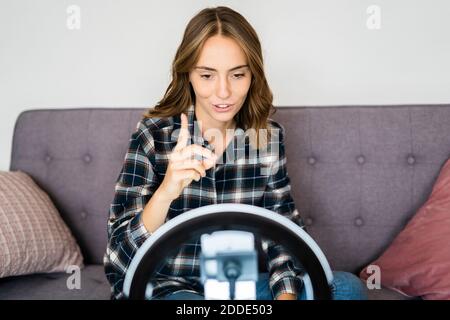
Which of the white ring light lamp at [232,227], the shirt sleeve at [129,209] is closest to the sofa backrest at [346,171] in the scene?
the shirt sleeve at [129,209]

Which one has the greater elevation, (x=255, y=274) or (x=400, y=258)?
(x=255, y=274)

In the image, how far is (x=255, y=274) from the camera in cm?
50

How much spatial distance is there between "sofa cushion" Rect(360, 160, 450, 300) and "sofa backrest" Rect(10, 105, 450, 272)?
0.19 ft

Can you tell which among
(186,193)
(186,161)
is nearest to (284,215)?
(186,193)

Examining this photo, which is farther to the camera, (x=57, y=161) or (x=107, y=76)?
(x=107, y=76)

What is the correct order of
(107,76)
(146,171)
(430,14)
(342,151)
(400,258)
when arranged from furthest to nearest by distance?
(107,76)
(430,14)
(342,151)
(400,258)
(146,171)

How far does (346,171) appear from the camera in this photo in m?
1.28

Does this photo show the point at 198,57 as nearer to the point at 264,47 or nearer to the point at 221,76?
the point at 221,76

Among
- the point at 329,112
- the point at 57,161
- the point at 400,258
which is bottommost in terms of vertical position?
the point at 400,258

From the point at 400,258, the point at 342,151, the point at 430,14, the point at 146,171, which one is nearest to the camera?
the point at 146,171

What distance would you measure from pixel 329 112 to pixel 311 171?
170 mm

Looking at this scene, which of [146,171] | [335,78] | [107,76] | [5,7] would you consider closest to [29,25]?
[5,7]

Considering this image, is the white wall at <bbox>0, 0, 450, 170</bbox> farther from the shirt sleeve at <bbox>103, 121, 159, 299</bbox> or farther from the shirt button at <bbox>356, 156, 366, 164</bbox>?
the shirt sleeve at <bbox>103, 121, 159, 299</bbox>

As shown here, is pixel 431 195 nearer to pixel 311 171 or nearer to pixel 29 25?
pixel 311 171
